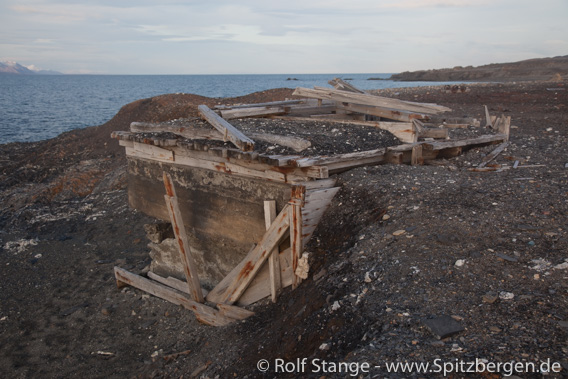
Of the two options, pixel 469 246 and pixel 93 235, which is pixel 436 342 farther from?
pixel 93 235

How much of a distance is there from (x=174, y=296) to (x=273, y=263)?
97.5 inches

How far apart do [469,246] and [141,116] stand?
19301 mm

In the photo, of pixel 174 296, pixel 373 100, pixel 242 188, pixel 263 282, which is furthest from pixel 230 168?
pixel 373 100

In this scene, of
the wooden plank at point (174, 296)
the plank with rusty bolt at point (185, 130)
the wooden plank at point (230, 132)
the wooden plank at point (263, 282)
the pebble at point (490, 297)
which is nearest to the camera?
the pebble at point (490, 297)

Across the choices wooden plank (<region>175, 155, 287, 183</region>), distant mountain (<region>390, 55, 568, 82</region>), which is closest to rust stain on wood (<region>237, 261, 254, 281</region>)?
wooden plank (<region>175, 155, 287, 183</region>)

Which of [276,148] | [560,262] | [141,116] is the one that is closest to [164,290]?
[276,148]

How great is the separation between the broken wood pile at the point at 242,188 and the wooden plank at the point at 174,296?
2 cm

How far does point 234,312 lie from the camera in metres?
6.17

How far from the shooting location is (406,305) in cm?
373

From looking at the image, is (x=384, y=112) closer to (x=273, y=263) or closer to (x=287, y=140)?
(x=287, y=140)

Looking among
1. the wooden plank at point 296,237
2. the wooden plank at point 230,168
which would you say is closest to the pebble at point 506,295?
the wooden plank at point 296,237

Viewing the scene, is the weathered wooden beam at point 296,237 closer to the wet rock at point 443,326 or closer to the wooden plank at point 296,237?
the wooden plank at point 296,237

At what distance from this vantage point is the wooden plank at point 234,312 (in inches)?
238

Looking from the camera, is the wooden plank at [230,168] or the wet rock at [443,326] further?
the wooden plank at [230,168]
